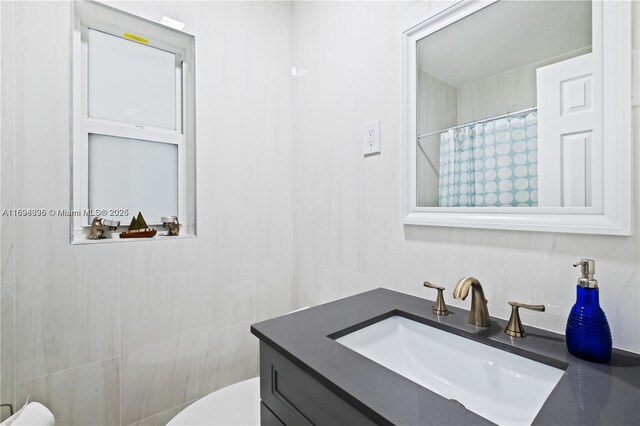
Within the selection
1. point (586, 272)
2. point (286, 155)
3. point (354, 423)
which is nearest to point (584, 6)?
point (586, 272)

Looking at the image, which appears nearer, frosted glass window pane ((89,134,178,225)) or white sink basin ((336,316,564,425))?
white sink basin ((336,316,564,425))

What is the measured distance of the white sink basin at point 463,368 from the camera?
65 centimetres

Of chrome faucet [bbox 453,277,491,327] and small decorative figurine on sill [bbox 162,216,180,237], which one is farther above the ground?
small decorative figurine on sill [bbox 162,216,180,237]

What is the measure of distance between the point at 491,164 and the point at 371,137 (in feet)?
1.56

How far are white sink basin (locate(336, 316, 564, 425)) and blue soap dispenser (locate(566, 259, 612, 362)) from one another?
0.07 m

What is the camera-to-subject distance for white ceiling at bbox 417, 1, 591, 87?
29.1 inches

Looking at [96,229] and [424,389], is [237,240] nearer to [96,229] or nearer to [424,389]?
[96,229]

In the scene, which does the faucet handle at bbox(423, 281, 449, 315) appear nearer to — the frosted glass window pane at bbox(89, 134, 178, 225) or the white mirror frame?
the white mirror frame

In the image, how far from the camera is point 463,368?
78cm

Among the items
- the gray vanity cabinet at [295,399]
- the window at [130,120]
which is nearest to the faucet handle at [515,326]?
the gray vanity cabinet at [295,399]

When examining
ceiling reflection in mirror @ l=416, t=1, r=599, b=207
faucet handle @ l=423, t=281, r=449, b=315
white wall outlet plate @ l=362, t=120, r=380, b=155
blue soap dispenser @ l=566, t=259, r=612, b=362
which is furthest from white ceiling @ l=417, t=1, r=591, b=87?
faucet handle @ l=423, t=281, r=449, b=315

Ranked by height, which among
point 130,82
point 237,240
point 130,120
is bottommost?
point 237,240

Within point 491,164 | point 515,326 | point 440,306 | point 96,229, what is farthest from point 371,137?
point 96,229

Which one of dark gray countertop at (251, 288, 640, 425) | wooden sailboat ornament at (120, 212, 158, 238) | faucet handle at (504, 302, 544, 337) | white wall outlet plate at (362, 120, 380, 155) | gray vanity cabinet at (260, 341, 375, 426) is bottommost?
gray vanity cabinet at (260, 341, 375, 426)
